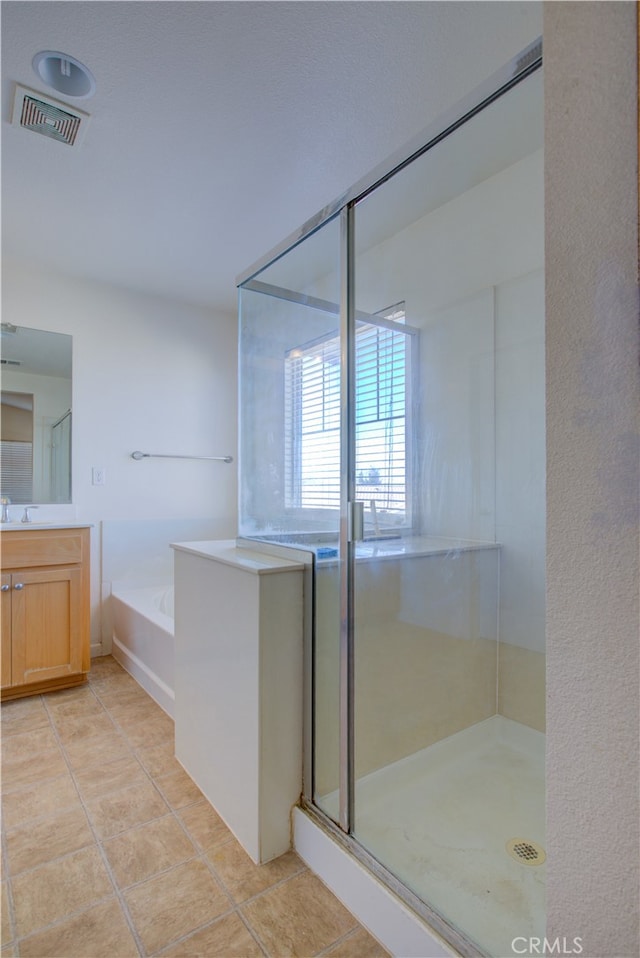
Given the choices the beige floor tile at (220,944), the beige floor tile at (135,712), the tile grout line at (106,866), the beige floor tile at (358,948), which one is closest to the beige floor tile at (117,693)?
the beige floor tile at (135,712)

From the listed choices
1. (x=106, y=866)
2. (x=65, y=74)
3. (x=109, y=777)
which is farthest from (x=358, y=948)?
(x=65, y=74)

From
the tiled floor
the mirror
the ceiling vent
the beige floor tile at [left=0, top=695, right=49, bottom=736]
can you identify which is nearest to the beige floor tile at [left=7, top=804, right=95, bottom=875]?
the tiled floor

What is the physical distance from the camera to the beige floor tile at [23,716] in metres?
2.04

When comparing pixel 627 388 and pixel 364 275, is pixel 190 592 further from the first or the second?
pixel 627 388

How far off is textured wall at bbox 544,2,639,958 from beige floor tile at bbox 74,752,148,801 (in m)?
1.54

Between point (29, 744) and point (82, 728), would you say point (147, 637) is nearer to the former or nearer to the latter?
point (82, 728)

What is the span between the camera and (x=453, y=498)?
1.96 meters

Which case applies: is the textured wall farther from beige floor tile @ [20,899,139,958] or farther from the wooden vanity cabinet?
the wooden vanity cabinet

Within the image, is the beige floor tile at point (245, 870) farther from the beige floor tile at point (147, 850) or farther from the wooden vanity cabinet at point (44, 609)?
the wooden vanity cabinet at point (44, 609)

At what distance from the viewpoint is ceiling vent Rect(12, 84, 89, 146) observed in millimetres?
1588

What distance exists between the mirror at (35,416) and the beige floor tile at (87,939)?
2.17 meters

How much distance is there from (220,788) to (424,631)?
841 mm

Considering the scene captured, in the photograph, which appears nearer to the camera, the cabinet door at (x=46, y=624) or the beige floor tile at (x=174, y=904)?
the beige floor tile at (x=174, y=904)

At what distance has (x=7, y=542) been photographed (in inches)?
88.5
